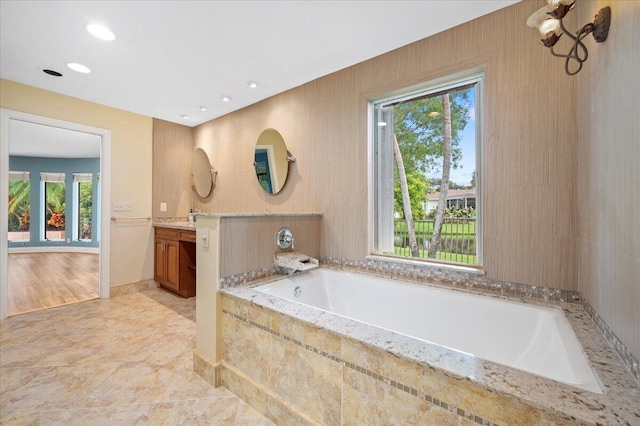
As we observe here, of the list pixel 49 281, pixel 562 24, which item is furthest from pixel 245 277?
pixel 49 281

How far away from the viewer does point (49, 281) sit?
163 inches

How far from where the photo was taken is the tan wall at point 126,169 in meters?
3.16

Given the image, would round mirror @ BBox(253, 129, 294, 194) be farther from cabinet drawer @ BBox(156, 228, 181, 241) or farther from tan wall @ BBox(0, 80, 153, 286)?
tan wall @ BBox(0, 80, 153, 286)

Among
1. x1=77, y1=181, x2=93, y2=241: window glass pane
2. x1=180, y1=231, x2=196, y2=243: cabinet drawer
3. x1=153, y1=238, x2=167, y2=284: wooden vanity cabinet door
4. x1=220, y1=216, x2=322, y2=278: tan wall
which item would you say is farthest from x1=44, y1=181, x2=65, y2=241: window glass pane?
x1=220, y1=216, x2=322, y2=278: tan wall

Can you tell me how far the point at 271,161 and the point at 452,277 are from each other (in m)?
2.15

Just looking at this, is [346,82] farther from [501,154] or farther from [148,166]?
[148,166]

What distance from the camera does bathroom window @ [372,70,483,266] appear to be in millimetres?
2037

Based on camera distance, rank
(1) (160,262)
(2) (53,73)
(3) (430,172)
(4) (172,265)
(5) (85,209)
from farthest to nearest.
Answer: (5) (85,209) < (1) (160,262) < (4) (172,265) < (2) (53,73) < (3) (430,172)

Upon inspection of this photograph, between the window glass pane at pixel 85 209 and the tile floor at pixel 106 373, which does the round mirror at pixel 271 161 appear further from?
the window glass pane at pixel 85 209

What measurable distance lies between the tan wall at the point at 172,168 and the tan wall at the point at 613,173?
4363 millimetres

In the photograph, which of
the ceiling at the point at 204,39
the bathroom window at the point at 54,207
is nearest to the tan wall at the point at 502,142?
the ceiling at the point at 204,39

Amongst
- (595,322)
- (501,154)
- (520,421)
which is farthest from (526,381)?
(501,154)

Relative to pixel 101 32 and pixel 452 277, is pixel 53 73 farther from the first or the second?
pixel 452 277

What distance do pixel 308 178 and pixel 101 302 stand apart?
2835 millimetres
